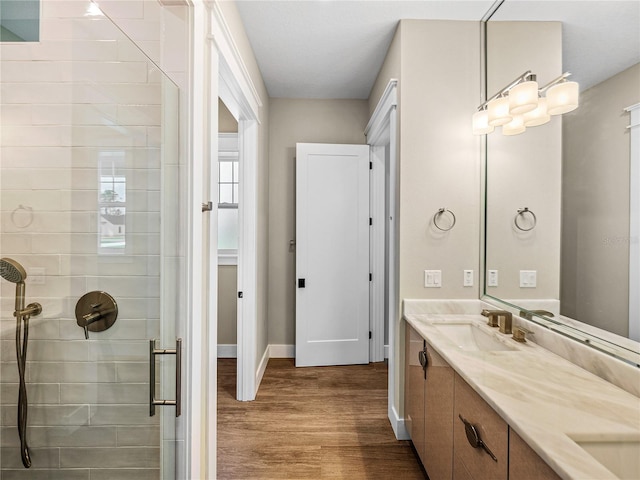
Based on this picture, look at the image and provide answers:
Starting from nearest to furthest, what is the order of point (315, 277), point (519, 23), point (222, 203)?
point (519, 23) → point (315, 277) → point (222, 203)

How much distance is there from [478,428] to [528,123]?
1420mm

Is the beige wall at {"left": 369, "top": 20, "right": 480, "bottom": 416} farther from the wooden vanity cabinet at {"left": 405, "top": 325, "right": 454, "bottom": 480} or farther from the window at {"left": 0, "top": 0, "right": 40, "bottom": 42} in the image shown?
the window at {"left": 0, "top": 0, "right": 40, "bottom": 42}

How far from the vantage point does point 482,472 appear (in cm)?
115

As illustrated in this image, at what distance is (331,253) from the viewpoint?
132 inches

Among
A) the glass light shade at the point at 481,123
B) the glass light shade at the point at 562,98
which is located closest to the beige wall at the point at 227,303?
the glass light shade at the point at 481,123

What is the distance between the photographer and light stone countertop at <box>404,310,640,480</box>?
804mm

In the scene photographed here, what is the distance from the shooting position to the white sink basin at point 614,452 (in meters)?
0.88

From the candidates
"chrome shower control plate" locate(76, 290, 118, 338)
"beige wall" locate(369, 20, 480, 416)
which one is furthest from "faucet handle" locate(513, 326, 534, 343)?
"chrome shower control plate" locate(76, 290, 118, 338)

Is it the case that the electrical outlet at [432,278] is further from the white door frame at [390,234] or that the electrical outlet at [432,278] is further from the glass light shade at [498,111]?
the glass light shade at [498,111]

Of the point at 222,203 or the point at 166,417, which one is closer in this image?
the point at 166,417

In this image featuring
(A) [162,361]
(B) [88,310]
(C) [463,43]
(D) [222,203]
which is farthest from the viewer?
(D) [222,203]

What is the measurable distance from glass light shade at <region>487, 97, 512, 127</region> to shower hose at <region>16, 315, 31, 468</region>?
214cm

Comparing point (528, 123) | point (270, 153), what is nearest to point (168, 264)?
point (528, 123)

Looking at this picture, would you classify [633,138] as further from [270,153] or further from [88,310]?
[270,153]
